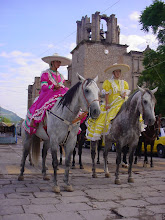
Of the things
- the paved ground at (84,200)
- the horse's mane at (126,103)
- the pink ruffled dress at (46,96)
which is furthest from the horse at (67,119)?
the horse's mane at (126,103)

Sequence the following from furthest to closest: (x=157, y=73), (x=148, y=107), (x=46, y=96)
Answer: (x=157, y=73), (x=46, y=96), (x=148, y=107)

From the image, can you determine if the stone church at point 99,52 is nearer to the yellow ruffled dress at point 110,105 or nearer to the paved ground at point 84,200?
the yellow ruffled dress at point 110,105

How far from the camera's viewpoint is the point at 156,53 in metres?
20.5

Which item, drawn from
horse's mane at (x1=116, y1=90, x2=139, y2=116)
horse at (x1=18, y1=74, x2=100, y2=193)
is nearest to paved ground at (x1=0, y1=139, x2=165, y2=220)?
horse at (x1=18, y1=74, x2=100, y2=193)

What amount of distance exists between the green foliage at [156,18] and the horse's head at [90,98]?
18.2 m

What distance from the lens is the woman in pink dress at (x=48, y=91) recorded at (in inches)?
207

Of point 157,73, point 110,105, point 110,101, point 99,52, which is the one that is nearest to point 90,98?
point 110,105

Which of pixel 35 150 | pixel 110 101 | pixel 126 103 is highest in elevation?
pixel 110 101

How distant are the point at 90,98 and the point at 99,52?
98.7 ft

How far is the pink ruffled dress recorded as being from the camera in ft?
17.2

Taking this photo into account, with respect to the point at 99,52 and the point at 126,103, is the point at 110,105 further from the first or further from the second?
the point at 99,52

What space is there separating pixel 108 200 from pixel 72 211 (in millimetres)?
868

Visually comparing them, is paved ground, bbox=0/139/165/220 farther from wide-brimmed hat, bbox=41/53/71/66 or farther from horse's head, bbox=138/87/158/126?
wide-brimmed hat, bbox=41/53/71/66

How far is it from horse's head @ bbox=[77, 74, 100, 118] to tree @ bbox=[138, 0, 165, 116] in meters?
16.4
